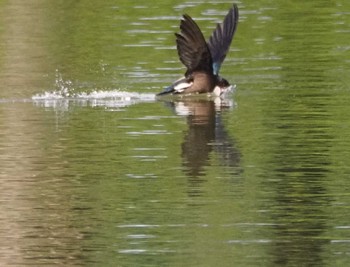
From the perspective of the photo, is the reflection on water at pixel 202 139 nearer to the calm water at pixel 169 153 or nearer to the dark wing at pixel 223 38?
the calm water at pixel 169 153

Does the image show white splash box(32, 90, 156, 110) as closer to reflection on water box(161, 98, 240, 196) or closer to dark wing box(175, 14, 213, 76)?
reflection on water box(161, 98, 240, 196)

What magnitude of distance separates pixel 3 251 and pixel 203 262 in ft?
4.64

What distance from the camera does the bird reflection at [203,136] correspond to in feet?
45.9

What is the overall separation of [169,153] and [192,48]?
3.64 m

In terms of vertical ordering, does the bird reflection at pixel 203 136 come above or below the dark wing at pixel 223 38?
below

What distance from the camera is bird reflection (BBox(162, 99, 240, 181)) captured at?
13992mm

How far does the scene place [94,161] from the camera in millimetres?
14133

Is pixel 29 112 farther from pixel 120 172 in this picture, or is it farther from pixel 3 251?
pixel 3 251

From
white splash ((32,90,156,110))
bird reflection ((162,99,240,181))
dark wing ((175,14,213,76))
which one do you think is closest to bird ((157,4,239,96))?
dark wing ((175,14,213,76))

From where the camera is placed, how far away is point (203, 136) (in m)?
15.5

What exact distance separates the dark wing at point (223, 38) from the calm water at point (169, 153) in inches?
15.3

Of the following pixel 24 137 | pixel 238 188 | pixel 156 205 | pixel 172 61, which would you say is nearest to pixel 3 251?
pixel 156 205

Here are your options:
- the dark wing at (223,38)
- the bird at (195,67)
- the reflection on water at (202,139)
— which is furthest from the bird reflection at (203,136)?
the dark wing at (223,38)

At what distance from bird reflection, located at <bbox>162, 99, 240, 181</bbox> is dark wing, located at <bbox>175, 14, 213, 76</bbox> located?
393 mm
